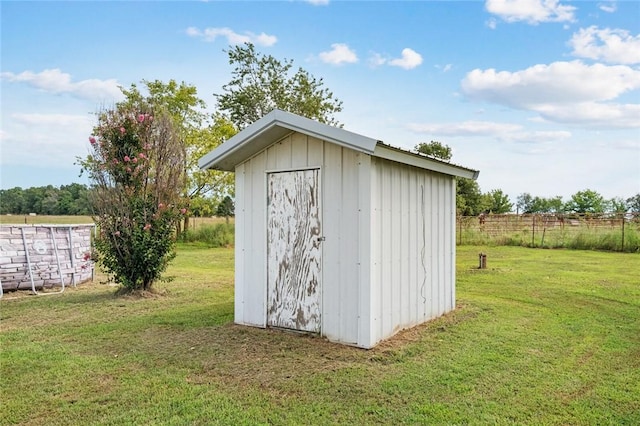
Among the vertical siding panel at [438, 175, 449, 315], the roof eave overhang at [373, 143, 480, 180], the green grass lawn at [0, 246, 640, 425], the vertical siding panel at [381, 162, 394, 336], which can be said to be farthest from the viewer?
the vertical siding panel at [438, 175, 449, 315]

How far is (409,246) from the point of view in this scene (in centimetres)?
532

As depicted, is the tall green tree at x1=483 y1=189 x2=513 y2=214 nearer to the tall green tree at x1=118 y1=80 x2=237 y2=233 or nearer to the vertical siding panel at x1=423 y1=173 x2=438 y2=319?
the tall green tree at x1=118 y1=80 x2=237 y2=233

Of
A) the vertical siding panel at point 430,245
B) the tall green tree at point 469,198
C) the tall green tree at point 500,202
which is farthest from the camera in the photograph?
the tall green tree at point 500,202

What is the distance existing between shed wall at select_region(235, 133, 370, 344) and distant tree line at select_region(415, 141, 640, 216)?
803 inches

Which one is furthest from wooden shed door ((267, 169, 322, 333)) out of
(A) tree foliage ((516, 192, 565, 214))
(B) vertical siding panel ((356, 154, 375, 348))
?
(A) tree foliage ((516, 192, 565, 214))

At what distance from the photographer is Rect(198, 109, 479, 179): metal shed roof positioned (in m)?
4.29

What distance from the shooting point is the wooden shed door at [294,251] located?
4.89 m

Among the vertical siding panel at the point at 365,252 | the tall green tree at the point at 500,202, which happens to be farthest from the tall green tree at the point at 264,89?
the tall green tree at the point at 500,202

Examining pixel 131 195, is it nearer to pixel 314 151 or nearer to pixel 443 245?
pixel 314 151

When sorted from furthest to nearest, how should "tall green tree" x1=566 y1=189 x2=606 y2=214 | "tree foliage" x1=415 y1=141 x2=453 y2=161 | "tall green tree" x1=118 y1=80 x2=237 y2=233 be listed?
"tall green tree" x1=566 y1=189 x2=606 y2=214 → "tree foliage" x1=415 y1=141 x2=453 y2=161 → "tall green tree" x1=118 y1=80 x2=237 y2=233

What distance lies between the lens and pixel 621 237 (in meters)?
15.3

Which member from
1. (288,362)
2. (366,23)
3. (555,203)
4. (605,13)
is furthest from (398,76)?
(555,203)

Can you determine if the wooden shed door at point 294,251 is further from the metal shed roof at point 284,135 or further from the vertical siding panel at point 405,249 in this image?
the vertical siding panel at point 405,249

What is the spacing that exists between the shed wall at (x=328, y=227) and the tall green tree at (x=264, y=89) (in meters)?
20.5
